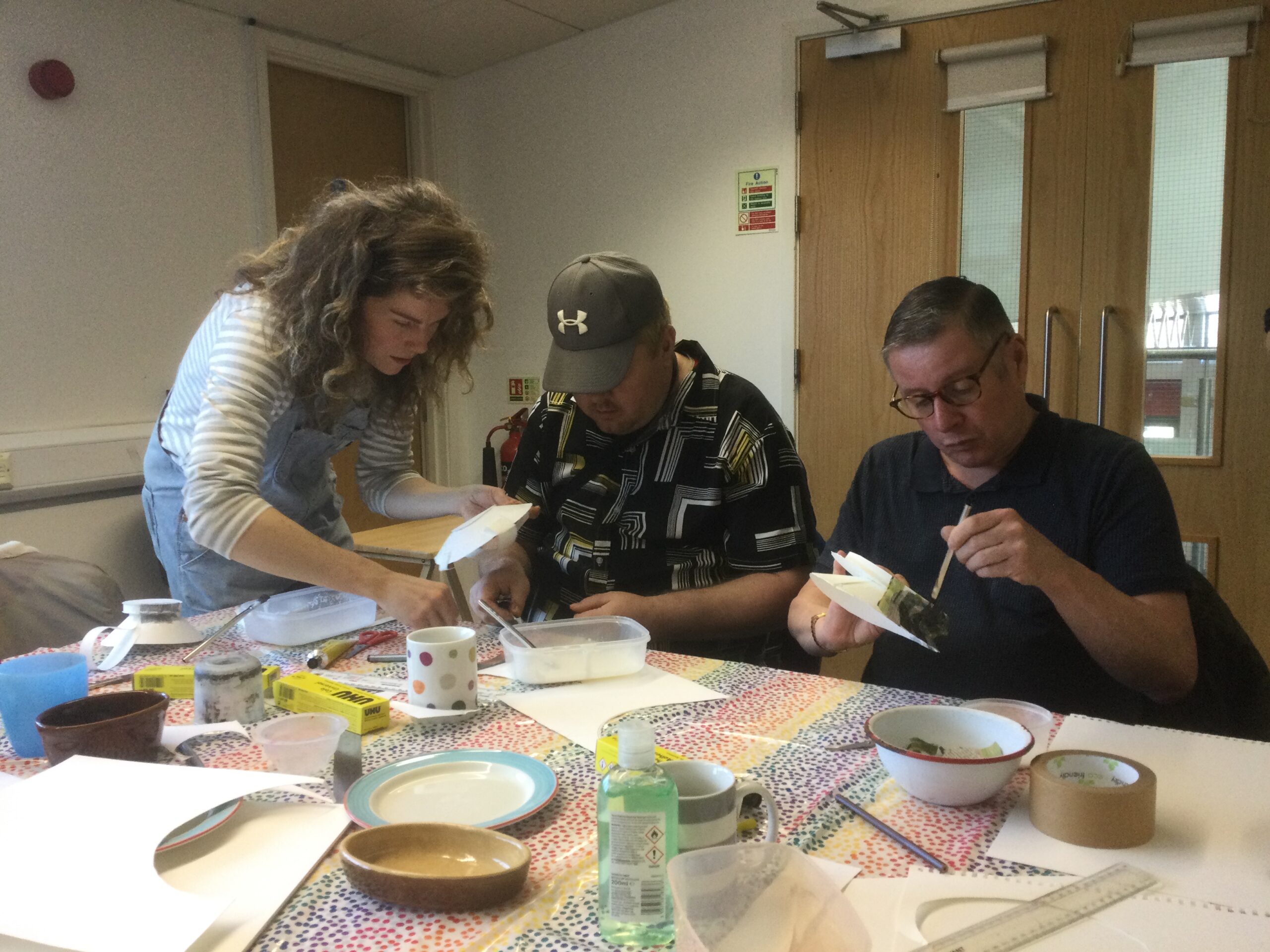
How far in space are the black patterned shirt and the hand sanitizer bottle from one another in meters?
1.00

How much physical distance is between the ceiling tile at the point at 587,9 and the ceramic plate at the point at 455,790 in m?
2.97

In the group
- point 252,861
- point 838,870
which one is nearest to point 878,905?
point 838,870

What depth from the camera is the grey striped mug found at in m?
0.81

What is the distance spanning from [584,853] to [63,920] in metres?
0.42

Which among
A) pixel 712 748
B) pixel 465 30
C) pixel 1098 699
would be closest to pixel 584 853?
pixel 712 748

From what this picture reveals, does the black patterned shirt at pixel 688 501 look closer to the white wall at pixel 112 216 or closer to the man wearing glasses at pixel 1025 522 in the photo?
the man wearing glasses at pixel 1025 522

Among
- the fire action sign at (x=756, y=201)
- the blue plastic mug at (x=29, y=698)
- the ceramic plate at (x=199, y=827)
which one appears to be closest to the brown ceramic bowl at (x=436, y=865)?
the ceramic plate at (x=199, y=827)

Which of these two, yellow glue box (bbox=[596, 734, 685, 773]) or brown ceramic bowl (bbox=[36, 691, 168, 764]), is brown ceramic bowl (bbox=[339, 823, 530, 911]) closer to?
yellow glue box (bbox=[596, 734, 685, 773])

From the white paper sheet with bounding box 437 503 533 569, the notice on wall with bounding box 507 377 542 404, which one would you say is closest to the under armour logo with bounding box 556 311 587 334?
the white paper sheet with bounding box 437 503 533 569

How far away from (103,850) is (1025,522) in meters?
1.12

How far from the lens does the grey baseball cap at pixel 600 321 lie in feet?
5.49

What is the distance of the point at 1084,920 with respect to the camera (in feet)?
2.49

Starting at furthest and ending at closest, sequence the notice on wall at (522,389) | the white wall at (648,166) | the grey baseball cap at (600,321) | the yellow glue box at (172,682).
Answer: the notice on wall at (522,389) → the white wall at (648,166) → the grey baseball cap at (600,321) → the yellow glue box at (172,682)

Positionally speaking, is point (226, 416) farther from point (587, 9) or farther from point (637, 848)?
point (587, 9)
